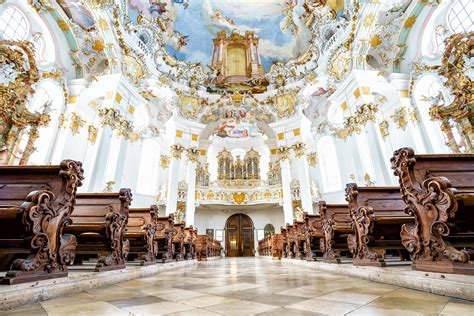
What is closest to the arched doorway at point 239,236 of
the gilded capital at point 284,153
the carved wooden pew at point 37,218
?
the gilded capital at point 284,153

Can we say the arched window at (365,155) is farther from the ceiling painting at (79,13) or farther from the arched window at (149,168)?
the ceiling painting at (79,13)

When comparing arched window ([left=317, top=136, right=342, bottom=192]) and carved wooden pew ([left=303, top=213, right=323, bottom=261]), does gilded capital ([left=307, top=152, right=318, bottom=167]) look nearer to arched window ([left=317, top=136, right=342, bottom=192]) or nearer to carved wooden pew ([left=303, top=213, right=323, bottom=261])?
arched window ([left=317, top=136, right=342, bottom=192])

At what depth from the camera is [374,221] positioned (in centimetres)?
317

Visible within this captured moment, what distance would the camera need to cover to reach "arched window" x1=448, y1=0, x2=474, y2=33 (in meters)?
8.54

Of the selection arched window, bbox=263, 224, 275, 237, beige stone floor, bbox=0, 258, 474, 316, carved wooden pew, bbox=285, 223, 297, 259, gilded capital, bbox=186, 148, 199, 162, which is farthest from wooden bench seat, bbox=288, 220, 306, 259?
arched window, bbox=263, 224, 275, 237

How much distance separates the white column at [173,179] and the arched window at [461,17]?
13.3 m

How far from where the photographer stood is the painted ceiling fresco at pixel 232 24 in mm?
14022

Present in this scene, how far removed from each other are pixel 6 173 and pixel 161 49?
1318 cm

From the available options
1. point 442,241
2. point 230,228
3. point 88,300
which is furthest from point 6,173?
point 230,228

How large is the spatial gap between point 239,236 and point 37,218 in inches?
703

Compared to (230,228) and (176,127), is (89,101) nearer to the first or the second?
(176,127)

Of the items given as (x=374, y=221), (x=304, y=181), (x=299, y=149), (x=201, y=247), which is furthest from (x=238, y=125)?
(x=374, y=221)

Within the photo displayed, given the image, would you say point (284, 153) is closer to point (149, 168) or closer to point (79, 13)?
point (149, 168)

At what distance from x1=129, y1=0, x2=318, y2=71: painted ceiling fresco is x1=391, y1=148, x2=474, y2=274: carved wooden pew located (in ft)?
44.3
